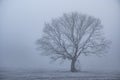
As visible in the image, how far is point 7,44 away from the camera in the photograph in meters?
4.82

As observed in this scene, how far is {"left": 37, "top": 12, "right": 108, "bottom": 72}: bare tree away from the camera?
471cm

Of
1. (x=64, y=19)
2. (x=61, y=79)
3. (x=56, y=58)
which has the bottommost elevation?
(x=61, y=79)

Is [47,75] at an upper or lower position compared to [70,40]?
lower

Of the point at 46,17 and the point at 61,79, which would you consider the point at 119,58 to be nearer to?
the point at 61,79

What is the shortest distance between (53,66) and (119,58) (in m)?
1.30

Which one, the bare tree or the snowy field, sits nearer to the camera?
the snowy field

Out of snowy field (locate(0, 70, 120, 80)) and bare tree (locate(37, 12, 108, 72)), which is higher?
bare tree (locate(37, 12, 108, 72))

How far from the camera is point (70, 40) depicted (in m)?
4.73

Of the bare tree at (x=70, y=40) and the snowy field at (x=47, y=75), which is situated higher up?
the bare tree at (x=70, y=40)

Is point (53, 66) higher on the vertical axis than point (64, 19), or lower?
lower

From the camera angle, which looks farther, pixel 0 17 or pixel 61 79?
pixel 0 17

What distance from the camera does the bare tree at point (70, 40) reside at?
4715 millimetres

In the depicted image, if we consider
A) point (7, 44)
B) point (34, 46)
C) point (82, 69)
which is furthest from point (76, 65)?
point (7, 44)

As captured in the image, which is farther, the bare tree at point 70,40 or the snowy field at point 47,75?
the bare tree at point 70,40
